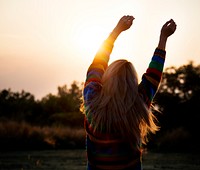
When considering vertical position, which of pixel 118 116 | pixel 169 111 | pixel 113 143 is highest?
pixel 169 111

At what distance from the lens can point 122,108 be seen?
2.37 metres

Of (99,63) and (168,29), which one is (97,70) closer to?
(99,63)

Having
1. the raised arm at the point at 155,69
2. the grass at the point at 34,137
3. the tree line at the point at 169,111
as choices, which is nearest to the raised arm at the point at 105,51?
the raised arm at the point at 155,69

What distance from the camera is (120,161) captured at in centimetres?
240

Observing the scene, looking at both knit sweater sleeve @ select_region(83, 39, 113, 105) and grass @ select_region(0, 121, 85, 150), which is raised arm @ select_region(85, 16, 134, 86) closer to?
knit sweater sleeve @ select_region(83, 39, 113, 105)

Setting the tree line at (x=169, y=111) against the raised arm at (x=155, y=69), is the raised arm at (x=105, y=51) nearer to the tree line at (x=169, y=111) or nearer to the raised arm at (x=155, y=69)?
the raised arm at (x=155, y=69)

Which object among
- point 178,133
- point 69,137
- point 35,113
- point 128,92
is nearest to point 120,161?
point 128,92

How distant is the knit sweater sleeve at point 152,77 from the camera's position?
244 cm

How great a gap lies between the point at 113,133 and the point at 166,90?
97.3 feet

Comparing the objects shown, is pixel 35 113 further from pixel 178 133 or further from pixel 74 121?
pixel 178 133

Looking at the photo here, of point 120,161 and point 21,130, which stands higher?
point 21,130

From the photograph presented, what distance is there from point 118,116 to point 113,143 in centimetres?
15

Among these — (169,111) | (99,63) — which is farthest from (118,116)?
(169,111)

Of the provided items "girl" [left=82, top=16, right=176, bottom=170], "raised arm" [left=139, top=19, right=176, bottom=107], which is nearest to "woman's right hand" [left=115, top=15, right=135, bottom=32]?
"raised arm" [left=139, top=19, right=176, bottom=107]
